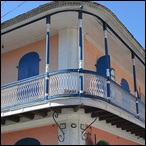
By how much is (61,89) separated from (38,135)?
233cm

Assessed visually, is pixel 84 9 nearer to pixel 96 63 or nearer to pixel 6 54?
pixel 96 63

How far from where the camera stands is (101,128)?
1189cm

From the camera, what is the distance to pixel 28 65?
42.2 feet

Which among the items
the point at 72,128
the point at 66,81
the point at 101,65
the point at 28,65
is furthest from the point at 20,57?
the point at 72,128

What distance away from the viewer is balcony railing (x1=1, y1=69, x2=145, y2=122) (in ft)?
32.5

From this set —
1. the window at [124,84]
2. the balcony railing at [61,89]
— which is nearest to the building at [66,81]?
→ the balcony railing at [61,89]

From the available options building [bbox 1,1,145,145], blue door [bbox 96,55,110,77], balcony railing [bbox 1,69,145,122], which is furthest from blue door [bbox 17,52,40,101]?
blue door [bbox 96,55,110,77]

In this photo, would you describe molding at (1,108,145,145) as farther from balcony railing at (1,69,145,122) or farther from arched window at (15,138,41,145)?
balcony railing at (1,69,145,122)

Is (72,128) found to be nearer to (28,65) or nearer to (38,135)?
(38,135)

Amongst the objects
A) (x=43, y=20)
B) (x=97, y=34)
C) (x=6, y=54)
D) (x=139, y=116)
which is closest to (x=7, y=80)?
(x=6, y=54)

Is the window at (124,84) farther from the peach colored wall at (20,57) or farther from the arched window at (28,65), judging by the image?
the arched window at (28,65)

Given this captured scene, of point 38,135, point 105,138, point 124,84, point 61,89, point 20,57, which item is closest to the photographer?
point 61,89

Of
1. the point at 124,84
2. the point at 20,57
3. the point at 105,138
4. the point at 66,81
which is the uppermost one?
the point at 20,57

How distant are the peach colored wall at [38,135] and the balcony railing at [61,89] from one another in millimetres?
1284
